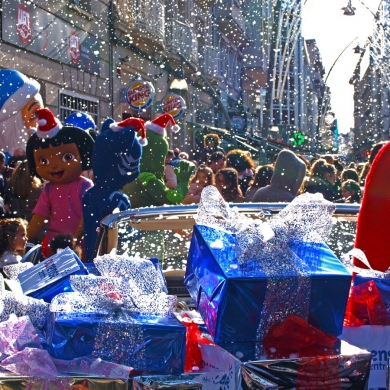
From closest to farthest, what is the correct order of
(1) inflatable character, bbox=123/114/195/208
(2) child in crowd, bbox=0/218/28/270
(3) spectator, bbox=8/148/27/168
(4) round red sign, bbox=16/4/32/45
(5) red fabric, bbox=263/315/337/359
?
1. (5) red fabric, bbox=263/315/337/359
2. (2) child in crowd, bbox=0/218/28/270
3. (1) inflatable character, bbox=123/114/195/208
4. (3) spectator, bbox=8/148/27/168
5. (4) round red sign, bbox=16/4/32/45

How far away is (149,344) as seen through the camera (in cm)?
154

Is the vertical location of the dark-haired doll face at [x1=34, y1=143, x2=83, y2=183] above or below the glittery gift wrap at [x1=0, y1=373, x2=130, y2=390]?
above

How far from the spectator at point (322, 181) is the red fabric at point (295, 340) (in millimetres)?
5341

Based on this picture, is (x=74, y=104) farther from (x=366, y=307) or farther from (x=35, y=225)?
(x=366, y=307)

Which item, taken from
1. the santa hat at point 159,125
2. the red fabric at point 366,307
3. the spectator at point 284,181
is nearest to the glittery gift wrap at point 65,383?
the red fabric at point 366,307

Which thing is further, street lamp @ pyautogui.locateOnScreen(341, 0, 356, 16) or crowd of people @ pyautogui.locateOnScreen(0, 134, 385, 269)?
street lamp @ pyautogui.locateOnScreen(341, 0, 356, 16)

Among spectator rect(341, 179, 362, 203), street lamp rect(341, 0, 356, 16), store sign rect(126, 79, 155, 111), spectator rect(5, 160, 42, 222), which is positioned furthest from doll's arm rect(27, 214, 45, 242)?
street lamp rect(341, 0, 356, 16)

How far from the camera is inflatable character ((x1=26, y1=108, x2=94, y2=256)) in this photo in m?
5.38

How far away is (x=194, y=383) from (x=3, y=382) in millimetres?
408

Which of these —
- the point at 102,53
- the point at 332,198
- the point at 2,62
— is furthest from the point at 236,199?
the point at 102,53

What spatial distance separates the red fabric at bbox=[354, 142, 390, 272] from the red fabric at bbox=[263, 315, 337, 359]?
469 millimetres

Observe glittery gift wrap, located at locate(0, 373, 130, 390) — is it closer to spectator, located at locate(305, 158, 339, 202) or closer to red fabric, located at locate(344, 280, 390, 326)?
red fabric, located at locate(344, 280, 390, 326)

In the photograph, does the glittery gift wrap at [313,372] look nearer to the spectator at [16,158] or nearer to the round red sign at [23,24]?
the spectator at [16,158]

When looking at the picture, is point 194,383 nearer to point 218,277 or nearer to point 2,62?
point 218,277
